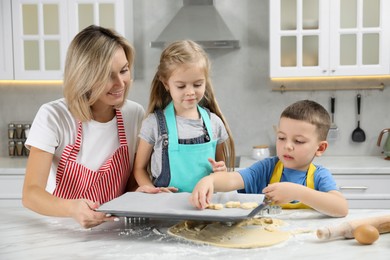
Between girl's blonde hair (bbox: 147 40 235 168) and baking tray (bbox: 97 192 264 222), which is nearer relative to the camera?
baking tray (bbox: 97 192 264 222)

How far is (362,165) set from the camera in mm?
3482

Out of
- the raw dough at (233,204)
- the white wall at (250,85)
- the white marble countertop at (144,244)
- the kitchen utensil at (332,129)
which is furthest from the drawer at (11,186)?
the raw dough at (233,204)

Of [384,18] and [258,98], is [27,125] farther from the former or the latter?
[384,18]

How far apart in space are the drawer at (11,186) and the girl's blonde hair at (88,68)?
177cm

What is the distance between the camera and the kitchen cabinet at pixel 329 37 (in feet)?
11.7

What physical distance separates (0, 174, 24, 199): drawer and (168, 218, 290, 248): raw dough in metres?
2.26

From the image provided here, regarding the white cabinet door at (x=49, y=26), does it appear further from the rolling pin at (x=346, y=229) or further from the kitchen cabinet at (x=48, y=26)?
the rolling pin at (x=346, y=229)

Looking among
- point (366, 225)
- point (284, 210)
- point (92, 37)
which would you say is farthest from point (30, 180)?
point (366, 225)

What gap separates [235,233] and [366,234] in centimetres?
33

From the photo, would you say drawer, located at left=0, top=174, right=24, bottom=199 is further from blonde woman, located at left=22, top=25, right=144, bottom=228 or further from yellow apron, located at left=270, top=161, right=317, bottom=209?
yellow apron, located at left=270, top=161, right=317, bottom=209

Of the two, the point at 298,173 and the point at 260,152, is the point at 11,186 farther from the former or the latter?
the point at 298,173

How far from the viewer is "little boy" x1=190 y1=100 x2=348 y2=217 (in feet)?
5.29

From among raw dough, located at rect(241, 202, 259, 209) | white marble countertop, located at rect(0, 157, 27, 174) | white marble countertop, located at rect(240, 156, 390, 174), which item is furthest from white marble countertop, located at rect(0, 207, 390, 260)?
white marble countertop, located at rect(0, 157, 27, 174)

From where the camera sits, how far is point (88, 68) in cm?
188
